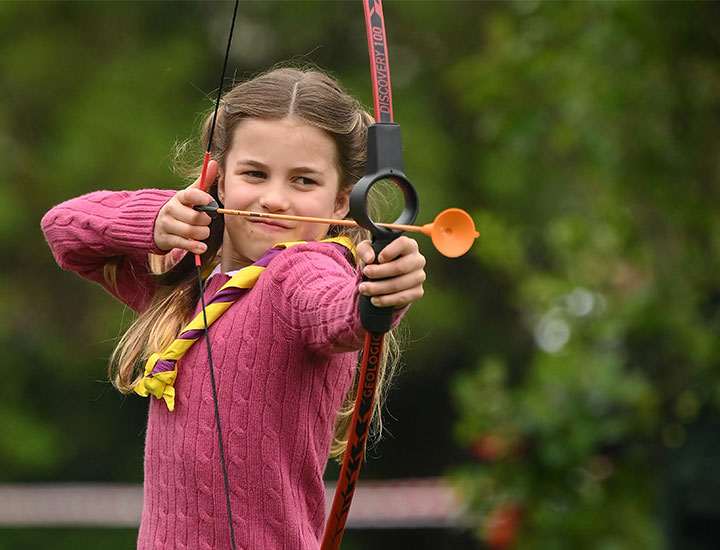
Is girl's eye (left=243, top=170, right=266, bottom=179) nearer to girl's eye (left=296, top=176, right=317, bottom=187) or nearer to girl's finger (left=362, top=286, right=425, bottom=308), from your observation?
girl's eye (left=296, top=176, right=317, bottom=187)

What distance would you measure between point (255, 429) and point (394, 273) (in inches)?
19.7

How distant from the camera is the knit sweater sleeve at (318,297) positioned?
1693mm

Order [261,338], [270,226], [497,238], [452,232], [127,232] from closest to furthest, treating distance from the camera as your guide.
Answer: [452,232]
[261,338]
[270,226]
[127,232]
[497,238]

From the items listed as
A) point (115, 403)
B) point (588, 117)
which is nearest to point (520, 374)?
point (115, 403)

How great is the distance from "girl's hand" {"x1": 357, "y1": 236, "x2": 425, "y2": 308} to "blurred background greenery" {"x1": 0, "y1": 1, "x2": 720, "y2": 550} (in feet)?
3.51

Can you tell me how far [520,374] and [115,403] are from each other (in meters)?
2.94

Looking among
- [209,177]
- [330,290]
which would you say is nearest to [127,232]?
[209,177]

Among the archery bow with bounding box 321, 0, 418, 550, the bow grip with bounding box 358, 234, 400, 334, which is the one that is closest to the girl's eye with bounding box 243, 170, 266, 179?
the archery bow with bounding box 321, 0, 418, 550

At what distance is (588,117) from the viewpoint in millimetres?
4441

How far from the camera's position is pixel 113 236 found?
7.29 feet

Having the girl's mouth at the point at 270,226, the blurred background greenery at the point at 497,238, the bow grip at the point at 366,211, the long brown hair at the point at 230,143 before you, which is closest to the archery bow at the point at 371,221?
the bow grip at the point at 366,211

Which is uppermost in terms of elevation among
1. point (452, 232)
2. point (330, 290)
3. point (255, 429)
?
point (452, 232)

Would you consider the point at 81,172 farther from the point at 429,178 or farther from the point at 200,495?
the point at 200,495

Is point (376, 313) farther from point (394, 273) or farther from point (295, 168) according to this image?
point (295, 168)
